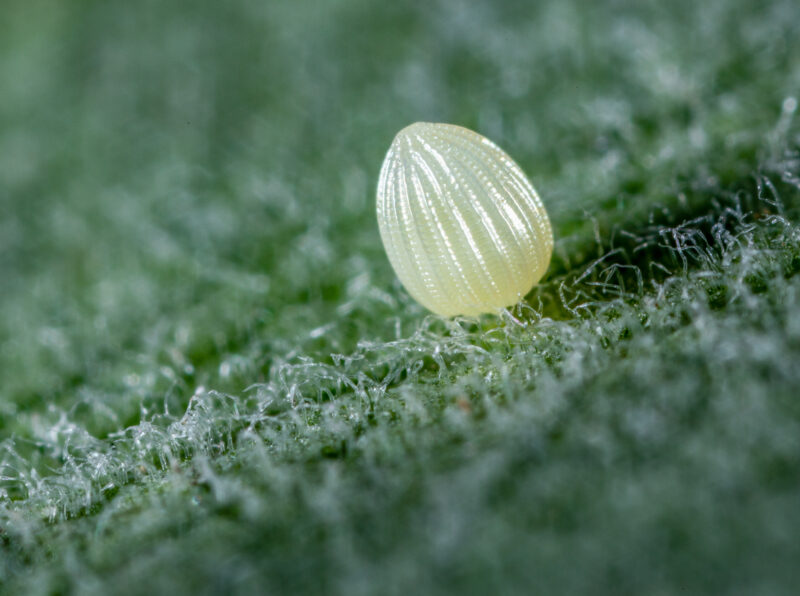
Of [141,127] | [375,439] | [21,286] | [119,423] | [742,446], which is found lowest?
[742,446]

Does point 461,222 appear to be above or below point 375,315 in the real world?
above

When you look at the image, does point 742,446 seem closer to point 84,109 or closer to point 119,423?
point 119,423

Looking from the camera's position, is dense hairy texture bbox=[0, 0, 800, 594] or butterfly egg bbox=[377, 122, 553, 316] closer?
dense hairy texture bbox=[0, 0, 800, 594]

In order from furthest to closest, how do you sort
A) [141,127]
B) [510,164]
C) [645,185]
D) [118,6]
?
[118,6] → [141,127] → [645,185] → [510,164]

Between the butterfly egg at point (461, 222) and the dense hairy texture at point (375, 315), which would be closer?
the dense hairy texture at point (375, 315)

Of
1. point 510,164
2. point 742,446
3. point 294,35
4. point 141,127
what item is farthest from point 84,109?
point 742,446
